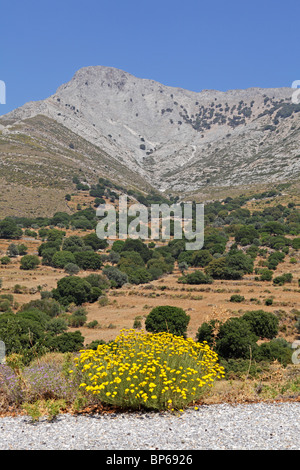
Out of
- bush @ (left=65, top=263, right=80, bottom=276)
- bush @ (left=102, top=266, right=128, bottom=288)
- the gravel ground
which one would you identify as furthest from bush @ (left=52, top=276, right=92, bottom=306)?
the gravel ground

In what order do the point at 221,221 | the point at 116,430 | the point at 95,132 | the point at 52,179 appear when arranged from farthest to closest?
the point at 95,132, the point at 52,179, the point at 221,221, the point at 116,430

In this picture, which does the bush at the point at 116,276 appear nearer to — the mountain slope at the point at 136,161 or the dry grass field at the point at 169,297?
the dry grass field at the point at 169,297

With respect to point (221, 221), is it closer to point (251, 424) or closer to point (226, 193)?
point (226, 193)

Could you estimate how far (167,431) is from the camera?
5840 mm

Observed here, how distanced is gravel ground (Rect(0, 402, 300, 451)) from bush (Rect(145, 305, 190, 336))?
22.0 metres

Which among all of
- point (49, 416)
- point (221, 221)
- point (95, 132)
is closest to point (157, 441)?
point (49, 416)

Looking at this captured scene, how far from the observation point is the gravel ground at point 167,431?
5355 millimetres

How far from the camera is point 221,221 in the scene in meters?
100

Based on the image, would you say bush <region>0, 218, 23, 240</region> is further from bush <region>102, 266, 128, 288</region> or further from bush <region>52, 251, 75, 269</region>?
bush <region>102, 266, 128, 288</region>

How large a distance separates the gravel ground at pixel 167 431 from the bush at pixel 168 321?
866 inches

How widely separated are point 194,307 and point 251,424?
34480mm

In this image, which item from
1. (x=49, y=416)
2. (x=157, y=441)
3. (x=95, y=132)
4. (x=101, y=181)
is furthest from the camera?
(x=95, y=132)

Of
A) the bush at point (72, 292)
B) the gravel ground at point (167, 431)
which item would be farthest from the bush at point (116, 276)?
the gravel ground at point (167, 431)

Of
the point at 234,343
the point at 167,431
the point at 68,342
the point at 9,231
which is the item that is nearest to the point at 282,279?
the point at 234,343
